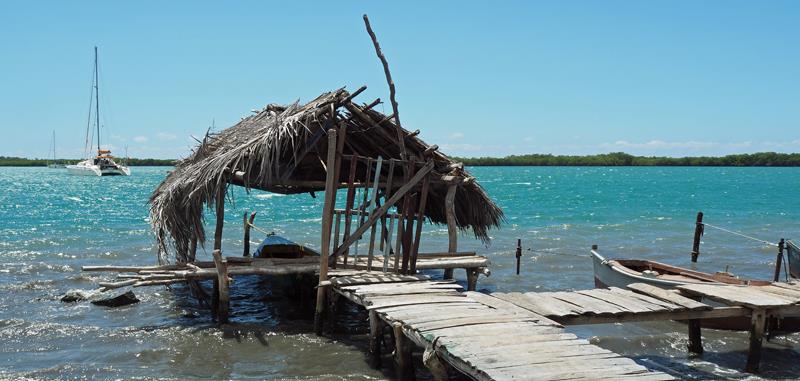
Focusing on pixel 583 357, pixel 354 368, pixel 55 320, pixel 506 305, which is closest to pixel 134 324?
pixel 55 320

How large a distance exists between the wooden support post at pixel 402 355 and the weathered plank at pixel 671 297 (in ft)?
10.9

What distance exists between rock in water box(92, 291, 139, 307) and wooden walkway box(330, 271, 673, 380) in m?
4.94

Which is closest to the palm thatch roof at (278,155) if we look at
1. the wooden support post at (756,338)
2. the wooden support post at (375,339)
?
the wooden support post at (375,339)

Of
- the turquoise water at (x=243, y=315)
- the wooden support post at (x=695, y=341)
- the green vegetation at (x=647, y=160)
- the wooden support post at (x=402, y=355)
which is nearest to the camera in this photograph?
the wooden support post at (x=402, y=355)

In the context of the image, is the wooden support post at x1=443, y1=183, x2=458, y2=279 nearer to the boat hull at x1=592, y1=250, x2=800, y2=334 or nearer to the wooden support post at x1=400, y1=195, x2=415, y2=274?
the wooden support post at x1=400, y1=195, x2=415, y2=274

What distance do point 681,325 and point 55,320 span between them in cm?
991

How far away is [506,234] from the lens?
2592 cm

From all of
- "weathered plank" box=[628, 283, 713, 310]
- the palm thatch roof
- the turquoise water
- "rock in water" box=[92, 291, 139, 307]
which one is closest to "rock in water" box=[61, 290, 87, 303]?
the turquoise water

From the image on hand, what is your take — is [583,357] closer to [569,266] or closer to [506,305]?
[506,305]

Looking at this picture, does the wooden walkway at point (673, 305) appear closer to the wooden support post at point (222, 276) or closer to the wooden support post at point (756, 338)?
the wooden support post at point (756, 338)

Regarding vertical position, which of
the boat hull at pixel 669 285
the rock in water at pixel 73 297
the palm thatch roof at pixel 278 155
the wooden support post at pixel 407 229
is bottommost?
the rock in water at pixel 73 297

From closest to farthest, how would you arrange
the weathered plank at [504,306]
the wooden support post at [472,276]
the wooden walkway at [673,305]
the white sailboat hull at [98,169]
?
the weathered plank at [504,306] → the wooden walkway at [673,305] → the wooden support post at [472,276] → the white sailboat hull at [98,169]

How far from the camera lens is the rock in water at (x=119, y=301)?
→ 1277 centimetres

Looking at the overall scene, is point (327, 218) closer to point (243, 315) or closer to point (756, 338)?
point (243, 315)
